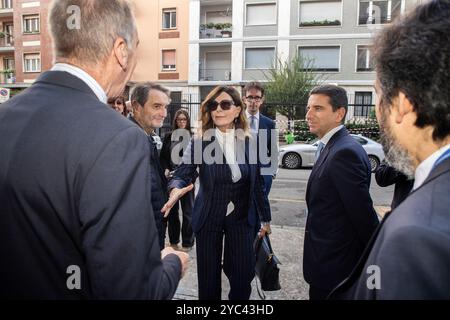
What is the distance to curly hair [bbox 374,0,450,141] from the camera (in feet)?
3.20

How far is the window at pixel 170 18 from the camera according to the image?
26141 millimetres

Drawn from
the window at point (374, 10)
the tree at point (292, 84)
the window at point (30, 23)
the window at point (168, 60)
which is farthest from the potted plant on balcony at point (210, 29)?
the window at point (30, 23)

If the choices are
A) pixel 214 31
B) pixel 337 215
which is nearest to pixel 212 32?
pixel 214 31

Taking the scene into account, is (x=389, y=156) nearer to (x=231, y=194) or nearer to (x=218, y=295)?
(x=231, y=194)

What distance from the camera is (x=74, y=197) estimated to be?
3.41ft

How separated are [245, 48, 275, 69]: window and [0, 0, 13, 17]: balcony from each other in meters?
20.3

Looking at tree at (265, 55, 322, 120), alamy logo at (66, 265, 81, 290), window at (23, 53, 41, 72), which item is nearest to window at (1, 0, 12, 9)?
window at (23, 53, 41, 72)

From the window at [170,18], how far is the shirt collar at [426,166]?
90.1 ft

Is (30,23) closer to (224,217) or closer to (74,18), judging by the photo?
(224,217)

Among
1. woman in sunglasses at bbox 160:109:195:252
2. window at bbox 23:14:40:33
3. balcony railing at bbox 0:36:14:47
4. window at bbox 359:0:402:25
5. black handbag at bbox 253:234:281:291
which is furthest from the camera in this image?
balcony railing at bbox 0:36:14:47

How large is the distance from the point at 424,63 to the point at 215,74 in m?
26.3

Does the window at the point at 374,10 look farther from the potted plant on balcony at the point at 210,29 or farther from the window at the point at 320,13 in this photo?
the potted plant on balcony at the point at 210,29

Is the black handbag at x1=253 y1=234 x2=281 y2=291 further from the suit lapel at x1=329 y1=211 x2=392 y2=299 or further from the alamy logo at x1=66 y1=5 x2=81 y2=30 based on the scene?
the alamy logo at x1=66 y1=5 x2=81 y2=30
